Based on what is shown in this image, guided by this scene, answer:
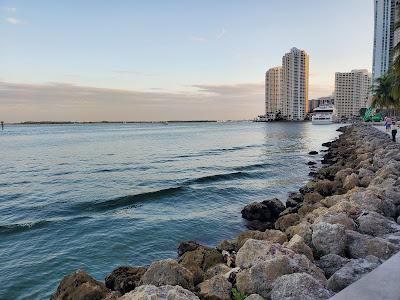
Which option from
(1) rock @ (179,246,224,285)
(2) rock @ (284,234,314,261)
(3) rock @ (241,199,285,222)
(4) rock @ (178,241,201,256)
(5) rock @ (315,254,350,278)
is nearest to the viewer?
(5) rock @ (315,254,350,278)

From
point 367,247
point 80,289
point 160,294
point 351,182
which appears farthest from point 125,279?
point 351,182

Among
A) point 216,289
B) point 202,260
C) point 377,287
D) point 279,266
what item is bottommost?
point 202,260

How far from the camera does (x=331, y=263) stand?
615 centimetres

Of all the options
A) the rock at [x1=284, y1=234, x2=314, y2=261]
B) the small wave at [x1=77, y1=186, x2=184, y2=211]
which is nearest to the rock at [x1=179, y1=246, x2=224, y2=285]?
the rock at [x1=284, y1=234, x2=314, y2=261]

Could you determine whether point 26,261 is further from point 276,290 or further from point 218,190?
point 218,190

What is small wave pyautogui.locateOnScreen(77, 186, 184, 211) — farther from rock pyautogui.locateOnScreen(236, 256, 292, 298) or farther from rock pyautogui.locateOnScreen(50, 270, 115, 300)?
rock pyautogui.locateOnScreen(236, 256, 292, 298)

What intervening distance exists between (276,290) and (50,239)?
29.8 ft

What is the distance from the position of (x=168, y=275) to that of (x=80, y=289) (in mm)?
1470

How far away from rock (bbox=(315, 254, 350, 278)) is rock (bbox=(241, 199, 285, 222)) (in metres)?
6.67

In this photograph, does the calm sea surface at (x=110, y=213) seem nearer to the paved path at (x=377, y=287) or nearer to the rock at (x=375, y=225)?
the rock at (x=375, y=225)

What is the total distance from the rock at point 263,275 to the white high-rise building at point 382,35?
16154 cm

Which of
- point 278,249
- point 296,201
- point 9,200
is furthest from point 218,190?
point 278,249

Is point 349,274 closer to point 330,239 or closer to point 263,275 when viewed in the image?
point 263,275

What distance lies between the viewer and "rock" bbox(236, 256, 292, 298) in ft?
17.4
